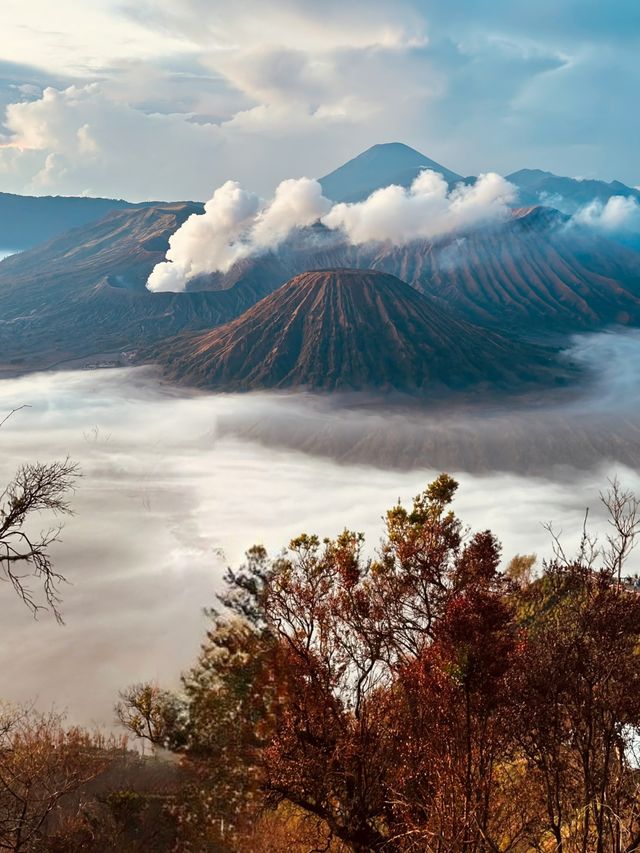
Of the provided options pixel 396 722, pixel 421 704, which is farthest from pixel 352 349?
pixel 421 704

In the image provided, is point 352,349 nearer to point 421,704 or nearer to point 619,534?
point 421,704

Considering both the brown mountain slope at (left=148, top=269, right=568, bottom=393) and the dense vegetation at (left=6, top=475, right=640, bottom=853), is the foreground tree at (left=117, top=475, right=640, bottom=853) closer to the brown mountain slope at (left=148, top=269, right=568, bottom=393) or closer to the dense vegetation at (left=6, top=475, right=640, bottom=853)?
the dense vegetation at (left=6, top=475, right=640, bottom=853)

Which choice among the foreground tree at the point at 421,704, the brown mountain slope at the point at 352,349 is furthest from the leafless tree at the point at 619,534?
the brown mountain slope at the point at 352,349

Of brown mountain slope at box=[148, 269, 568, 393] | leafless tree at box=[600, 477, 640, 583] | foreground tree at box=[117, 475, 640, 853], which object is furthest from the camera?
brown mountain slope at box=[148, 269, 568, 393]

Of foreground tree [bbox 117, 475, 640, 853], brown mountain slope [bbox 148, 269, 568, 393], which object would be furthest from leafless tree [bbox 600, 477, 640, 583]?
brown mountain slope [bbox 148, 269, 568, 393]

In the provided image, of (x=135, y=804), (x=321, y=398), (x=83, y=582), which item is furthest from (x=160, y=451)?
(x=135, y=804)

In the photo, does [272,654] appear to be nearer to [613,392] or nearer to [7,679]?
[7,679]

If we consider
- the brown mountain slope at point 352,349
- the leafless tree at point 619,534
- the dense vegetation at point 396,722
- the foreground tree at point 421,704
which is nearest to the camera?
the leafless tree at point 619,534

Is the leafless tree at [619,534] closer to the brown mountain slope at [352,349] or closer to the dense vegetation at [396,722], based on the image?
the dense vegetation at [396,722]
